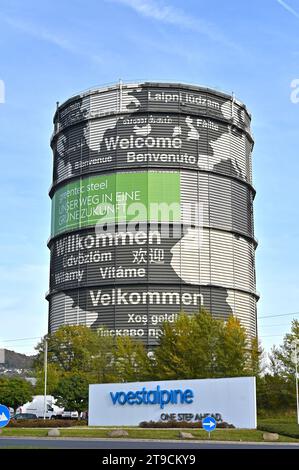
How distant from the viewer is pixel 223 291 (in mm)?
70562

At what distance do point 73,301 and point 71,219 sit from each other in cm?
871

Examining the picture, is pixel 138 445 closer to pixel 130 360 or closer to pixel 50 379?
pixel 130 360

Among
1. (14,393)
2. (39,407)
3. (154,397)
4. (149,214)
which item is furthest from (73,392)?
(149,214)

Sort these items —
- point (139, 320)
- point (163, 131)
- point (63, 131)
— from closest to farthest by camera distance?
1. point (139, 320)
2. point (163, 131)
3. point (63, 131)

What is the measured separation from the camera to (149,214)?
230ft

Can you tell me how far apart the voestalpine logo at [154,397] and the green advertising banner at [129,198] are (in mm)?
26323

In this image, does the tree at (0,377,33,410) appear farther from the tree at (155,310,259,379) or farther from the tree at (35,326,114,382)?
the tree at (155,310,259,379)

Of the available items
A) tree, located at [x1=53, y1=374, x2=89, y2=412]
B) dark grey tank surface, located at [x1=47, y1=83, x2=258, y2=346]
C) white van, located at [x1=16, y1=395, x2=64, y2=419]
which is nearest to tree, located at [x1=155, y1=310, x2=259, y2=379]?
tree, located at [x1=53, y1=374, x2=89, y2=412]

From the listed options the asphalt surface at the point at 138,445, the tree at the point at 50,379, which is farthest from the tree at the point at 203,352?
the asphalt surface at the point at 138,445

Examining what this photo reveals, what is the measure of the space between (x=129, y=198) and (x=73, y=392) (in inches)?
802

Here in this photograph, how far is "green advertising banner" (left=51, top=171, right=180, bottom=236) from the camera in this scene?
70188 millimetres

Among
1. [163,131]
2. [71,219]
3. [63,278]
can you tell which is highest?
[163,131]
